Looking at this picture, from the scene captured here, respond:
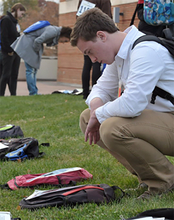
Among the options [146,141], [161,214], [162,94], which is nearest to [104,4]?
[162,94]

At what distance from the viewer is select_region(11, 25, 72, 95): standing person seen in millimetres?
8597

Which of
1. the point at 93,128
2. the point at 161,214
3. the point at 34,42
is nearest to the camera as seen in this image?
the point at 161,214

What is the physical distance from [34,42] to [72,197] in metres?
6.62

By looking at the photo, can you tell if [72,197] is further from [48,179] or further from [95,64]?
[95,64]

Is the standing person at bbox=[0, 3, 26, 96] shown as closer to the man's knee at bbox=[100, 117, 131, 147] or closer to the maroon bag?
the maroon bag

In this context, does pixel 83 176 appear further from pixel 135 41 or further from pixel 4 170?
pixel 135 41

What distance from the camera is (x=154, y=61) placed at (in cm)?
259

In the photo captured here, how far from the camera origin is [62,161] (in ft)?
13.1

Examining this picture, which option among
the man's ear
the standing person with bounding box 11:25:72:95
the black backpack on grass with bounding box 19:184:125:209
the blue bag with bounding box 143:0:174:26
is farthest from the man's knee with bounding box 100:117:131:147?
the standing person with bounding box 11:25:72:95

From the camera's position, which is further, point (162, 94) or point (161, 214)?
point (162, 94)

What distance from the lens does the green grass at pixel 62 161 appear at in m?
2.50

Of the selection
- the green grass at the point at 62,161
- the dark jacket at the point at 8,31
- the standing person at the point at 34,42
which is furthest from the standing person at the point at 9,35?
the green grass at the point at 62,161

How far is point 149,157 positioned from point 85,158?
144cm

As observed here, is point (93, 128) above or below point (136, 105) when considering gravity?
below
